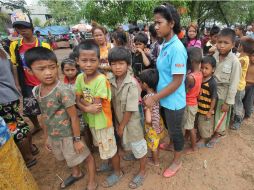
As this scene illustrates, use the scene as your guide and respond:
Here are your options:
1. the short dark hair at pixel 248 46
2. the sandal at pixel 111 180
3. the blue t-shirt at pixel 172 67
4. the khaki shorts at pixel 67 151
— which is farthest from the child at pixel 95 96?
the short dark hair at pixel 248 46

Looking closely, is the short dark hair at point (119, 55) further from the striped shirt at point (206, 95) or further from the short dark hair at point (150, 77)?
the striped shirt at point (206, 95)

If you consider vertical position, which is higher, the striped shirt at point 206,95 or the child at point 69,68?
the child at point 69,68

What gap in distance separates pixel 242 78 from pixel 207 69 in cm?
118

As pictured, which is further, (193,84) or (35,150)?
(35,150)

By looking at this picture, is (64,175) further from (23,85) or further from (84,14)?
(84,14)

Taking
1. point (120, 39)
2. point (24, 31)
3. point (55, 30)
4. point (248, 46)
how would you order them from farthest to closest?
1. point (55, 30)
2. point (120, 39)
3. point (248, 46)
4. point (24, 31)

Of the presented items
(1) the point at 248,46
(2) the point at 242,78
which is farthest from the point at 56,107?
(1) the point at 248,46

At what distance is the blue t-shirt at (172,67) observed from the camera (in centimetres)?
193

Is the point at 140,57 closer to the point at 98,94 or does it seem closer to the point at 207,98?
the point at 207,98

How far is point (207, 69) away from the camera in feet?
8.68

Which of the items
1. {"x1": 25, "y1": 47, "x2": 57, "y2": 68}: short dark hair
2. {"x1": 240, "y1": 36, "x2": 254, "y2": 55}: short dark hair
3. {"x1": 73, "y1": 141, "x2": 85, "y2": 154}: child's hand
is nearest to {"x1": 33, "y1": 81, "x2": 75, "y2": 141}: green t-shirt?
{"x1": 73, "y1": 141, "x2": 85, "y2": 154}: child's hand

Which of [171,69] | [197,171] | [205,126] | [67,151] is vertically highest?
[171,69]

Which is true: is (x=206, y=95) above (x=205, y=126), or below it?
above

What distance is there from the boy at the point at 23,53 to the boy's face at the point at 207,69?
2180 millimetres
